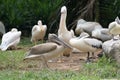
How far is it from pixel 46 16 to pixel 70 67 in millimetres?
7679

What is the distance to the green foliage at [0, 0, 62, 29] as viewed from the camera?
635 inches

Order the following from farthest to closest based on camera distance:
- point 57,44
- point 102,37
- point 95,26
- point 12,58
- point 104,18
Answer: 1. point 104,18
2. point 95,26
3. point 102,37
4. point 12,58
5. point 57,44

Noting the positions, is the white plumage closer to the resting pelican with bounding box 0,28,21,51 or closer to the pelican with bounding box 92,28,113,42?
the pelican with bounding box 92,28,113,42

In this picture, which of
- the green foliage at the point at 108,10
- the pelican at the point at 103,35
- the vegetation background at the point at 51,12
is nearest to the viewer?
the pelican at the point at 103,35

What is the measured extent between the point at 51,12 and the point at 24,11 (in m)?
1.08

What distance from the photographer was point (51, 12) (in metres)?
16.1

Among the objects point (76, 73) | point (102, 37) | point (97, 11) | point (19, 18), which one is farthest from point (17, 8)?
point (76, 73)

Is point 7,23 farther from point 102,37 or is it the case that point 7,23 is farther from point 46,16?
point 102,37

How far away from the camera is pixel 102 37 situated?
39.5ft

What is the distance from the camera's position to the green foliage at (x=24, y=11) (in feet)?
53.0

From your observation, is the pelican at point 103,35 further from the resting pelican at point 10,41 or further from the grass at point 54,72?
the grass at point 54,72

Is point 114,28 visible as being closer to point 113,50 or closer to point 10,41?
point 113,50

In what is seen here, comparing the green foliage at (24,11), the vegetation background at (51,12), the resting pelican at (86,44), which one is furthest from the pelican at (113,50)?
the green foliage at (24,11)

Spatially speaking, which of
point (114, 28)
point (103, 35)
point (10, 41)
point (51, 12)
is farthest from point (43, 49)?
point (51, 12)
